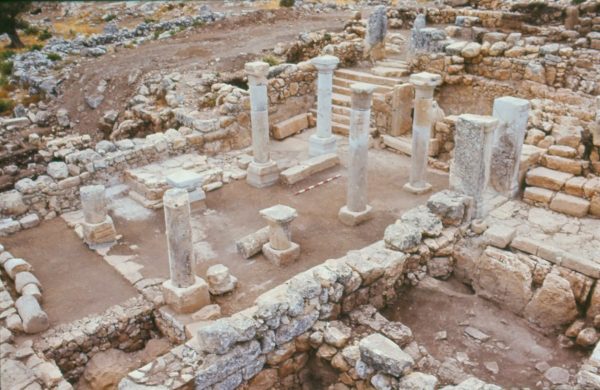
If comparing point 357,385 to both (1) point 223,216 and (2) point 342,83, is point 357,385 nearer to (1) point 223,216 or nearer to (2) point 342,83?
(1) point 223,216

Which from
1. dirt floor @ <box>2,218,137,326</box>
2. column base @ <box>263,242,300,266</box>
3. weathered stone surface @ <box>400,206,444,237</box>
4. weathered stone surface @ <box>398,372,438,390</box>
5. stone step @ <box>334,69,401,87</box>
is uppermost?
stone step @ <box>334,69,401,87</box>

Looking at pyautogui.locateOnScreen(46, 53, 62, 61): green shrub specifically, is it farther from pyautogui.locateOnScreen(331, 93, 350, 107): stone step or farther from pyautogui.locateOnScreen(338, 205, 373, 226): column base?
pyautogui.locateOnScreen(338, 205, 373, 226): column base

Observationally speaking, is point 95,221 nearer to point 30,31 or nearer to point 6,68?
point 6,68

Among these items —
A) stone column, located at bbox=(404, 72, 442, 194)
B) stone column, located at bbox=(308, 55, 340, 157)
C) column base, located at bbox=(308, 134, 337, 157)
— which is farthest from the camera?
column base, located at bbox=(308, 134, 337, 157)

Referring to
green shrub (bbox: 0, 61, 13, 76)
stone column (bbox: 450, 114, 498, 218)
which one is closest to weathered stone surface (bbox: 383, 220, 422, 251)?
stone column (bbox: 450, 114, 498, 218)

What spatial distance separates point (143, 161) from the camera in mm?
13000

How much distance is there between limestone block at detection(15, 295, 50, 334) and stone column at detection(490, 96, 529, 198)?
25.9 ft

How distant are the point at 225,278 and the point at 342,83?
360 inches

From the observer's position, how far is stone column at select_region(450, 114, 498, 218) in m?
9.47

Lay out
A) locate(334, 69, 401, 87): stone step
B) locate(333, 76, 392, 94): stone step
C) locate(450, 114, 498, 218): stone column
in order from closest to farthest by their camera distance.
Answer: locate(450, 114, 498, 218): stone column, locate(333, 76, 392, 94): stone step, locate(334, 69, 401, 87): stone step

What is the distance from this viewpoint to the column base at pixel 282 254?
9742 mm

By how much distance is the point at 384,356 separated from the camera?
22.2ft

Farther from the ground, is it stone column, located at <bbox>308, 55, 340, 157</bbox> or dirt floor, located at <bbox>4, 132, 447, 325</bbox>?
stone column, located at <bbox>308, 55, 340, 157</bbox>

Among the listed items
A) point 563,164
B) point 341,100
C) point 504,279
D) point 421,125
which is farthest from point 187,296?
point 341,100
